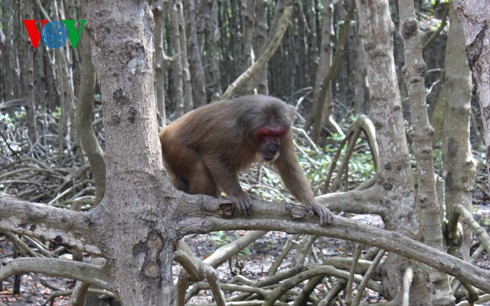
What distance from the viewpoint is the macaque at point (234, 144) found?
166 inches

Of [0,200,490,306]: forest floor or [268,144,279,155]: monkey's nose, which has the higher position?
[268,144,279,155]: monkey's nose

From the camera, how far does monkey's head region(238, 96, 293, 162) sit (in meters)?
4.19

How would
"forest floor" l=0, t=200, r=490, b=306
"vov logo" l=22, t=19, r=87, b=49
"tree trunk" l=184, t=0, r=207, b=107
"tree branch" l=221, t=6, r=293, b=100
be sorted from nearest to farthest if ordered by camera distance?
"vov logo" l=22, t=19, r=87, b=49 → "forest floor" l=0, t=200, r=490, b=306 → "tree branch" l=221, t=6, r=293, b=100 → "tree trunk" l=184, t=0, r=207, b=107

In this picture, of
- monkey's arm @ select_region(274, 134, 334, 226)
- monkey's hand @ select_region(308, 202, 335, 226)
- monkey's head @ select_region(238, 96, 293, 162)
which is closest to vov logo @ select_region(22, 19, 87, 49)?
monkey's head @ select_region(238, 96, 293, 162)

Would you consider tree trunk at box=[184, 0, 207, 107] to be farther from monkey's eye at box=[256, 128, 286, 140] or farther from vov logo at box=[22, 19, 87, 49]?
vov logo at box=[22, 19, 87, 49]

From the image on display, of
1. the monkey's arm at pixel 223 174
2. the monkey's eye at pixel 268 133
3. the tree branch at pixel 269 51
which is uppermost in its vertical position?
the tree branch at pixel 269 51

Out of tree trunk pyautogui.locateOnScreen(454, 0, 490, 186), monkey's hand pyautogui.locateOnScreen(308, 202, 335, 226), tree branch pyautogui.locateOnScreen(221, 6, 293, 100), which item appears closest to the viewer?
tree trunk pyautogui.locateOnScreen(454, 0, 490, 186)

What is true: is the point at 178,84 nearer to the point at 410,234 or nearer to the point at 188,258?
the point at 410,234

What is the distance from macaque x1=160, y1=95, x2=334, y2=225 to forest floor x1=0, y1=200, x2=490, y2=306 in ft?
3.48

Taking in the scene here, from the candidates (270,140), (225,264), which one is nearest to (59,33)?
(270,140)

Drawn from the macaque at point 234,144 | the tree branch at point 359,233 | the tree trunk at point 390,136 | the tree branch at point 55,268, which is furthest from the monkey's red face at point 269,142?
the tree branch at point 55,268

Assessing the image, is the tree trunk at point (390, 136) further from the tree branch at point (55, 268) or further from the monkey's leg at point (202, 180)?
the tree branch at point (55, 268)

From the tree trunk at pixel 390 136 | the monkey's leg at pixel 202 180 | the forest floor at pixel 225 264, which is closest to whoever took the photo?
the tree trunk at pixel 390 136

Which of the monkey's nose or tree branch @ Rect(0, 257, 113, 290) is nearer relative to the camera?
tree branch @ Rect(0, 257, 113, 290)
